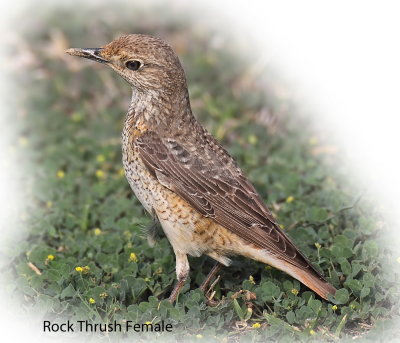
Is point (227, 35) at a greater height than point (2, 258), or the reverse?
point (227, 35)

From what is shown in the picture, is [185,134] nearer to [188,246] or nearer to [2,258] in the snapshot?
[188,246]

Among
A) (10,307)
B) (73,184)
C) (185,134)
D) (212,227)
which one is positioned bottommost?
(10,307)

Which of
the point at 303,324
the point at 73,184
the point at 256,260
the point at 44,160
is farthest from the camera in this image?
the point at 44,160

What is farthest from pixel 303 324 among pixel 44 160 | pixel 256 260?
pixel 44 160

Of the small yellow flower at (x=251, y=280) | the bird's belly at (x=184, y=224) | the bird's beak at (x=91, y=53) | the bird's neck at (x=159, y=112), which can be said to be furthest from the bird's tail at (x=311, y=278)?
the bird's beak at (x=91, y=53)

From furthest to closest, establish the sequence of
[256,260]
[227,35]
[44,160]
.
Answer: [227,35]
[44,160]
[256,260]

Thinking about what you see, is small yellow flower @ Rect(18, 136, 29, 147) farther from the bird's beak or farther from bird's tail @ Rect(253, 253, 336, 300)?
bird's tail @ Rect(253, 253, 336, 300)
